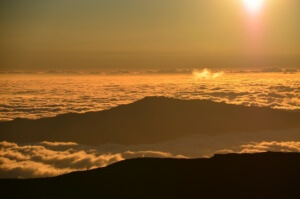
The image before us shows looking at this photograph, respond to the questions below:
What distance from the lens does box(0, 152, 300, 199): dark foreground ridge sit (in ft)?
215

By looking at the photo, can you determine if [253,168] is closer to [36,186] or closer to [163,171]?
[163,171]

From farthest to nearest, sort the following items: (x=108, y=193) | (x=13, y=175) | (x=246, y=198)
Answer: (x=13, y=175), (x=108, y=193), (x=246, y=198)

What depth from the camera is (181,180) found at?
72.8 meters

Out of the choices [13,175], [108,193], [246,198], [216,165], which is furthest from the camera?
[13,175]

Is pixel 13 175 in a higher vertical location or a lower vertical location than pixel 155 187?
lower

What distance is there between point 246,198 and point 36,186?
38734mm

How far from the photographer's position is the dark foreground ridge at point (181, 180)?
65625 mm

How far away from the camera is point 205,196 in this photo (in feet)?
213

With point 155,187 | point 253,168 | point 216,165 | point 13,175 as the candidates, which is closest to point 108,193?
point 155,187

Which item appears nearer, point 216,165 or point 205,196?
point 205,196

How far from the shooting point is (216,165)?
75688 mm

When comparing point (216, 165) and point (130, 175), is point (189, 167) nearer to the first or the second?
point (216, 165)

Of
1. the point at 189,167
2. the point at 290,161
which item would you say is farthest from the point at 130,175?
the point at 290,161

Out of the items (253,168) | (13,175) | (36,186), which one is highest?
(253,168)
